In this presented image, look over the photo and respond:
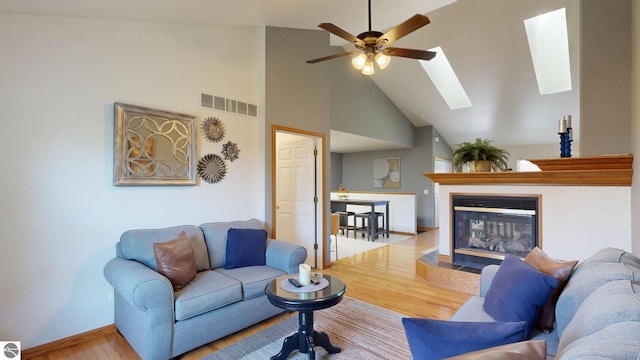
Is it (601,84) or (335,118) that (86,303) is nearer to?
(335,118)

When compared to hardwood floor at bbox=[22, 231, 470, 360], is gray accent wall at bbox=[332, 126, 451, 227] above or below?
above

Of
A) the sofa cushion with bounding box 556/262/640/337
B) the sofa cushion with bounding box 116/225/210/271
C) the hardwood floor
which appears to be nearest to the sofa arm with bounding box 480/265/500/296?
the sofa cushion with bounding box 556/262/640/337

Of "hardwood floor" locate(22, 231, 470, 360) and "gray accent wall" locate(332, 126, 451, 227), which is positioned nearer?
"hardwood floor" locate(22, 231, 470, 360)

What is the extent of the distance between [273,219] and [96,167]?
1.88m

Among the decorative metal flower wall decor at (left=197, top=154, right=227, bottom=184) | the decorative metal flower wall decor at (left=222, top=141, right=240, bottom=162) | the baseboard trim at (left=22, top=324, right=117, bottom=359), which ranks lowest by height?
the baseboard trim at (left=22, top=324, right=117, bottom=359)

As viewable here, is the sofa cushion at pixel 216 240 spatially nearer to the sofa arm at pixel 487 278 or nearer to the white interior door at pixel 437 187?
the sofa arm at pixel 487 278

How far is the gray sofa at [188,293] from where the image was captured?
2023mm

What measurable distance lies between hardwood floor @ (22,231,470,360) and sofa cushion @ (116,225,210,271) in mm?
680

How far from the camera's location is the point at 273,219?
374 cm

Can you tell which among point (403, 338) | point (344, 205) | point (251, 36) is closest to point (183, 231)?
point (403, 338)

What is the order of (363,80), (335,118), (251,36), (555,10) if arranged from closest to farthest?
(251,36), (555,10), (335,118), (363,80)

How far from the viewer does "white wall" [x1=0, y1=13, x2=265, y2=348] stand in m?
2.24

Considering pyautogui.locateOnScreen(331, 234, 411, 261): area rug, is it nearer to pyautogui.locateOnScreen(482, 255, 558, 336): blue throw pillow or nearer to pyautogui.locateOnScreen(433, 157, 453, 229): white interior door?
pyautogui.locateOnScreen(433, 157, 453, 229): white interior door

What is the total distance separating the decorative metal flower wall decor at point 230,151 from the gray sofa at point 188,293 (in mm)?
827
